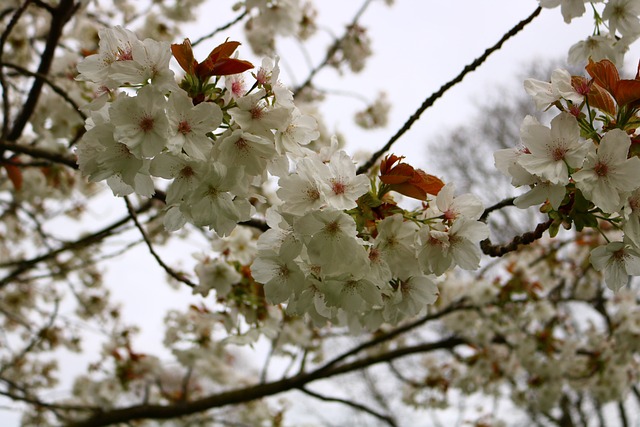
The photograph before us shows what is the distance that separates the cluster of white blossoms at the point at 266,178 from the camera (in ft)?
3.27

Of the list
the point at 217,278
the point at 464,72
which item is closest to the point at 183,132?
the point at 464,72

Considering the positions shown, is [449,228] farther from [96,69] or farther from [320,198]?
[96,69]

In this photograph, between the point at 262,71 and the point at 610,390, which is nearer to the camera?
the point at 262,71

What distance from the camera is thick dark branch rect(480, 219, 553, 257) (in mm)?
1193

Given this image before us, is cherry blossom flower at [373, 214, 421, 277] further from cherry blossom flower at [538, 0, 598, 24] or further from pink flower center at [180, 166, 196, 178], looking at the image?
cherry blossom flower at [538, 0, 598, 24]

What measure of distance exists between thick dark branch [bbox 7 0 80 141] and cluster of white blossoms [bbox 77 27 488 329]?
46.5 inches

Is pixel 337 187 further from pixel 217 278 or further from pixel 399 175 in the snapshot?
pixel 217 278

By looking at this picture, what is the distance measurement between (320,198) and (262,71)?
Answer: 31 cm

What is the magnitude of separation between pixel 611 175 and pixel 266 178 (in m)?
0.69

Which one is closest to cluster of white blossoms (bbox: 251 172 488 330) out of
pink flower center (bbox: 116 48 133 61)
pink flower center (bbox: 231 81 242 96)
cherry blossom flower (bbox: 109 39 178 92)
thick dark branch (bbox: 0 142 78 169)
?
pink flower center (bbox: 231 81 242 96)

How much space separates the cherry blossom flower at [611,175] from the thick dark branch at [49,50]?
1984mm

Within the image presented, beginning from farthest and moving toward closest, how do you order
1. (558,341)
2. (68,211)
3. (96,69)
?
(68,211) → (558,341) → (96,69)

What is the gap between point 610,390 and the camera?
399cm

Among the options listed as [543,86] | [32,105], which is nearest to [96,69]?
[543,86]
